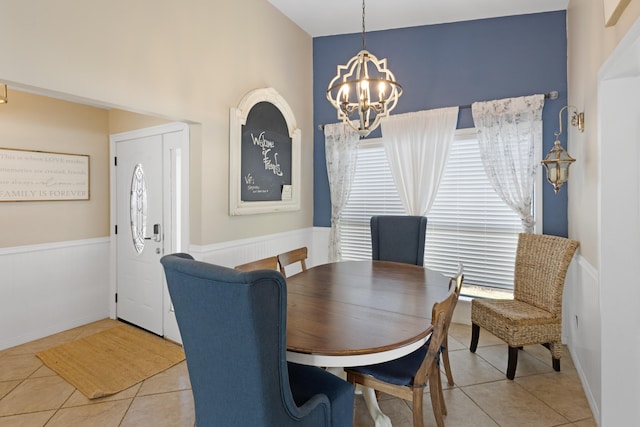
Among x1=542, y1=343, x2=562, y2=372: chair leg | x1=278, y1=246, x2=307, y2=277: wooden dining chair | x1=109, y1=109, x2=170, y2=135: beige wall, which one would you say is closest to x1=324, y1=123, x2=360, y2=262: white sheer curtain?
x1=278, y1=246, x2=307, y2=277: wooden dining chair

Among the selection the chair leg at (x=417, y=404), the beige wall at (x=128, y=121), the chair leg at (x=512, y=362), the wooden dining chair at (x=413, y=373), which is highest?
the beige wall at (x=128, y=121)

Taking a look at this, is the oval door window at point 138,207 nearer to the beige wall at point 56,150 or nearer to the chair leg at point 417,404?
the beige wall at point 56,150

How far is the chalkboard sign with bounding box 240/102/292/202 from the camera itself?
339 centimetres

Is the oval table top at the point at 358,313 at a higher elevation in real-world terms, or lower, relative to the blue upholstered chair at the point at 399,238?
lower

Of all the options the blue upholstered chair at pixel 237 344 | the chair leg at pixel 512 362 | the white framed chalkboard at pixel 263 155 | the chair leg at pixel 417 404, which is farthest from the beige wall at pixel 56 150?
the chair leg at pixel 512 362

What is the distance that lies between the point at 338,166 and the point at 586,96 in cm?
241

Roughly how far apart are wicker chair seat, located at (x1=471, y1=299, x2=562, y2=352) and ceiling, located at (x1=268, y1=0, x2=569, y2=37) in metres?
2.80

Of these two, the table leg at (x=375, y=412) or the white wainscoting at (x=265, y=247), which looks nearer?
the table leg at (x=375, y=412)

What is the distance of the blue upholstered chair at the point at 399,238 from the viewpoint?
3375 millimetres

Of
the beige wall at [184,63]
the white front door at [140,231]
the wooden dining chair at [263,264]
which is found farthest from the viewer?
the white front door at [140,231]

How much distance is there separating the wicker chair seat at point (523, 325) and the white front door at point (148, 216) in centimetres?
267

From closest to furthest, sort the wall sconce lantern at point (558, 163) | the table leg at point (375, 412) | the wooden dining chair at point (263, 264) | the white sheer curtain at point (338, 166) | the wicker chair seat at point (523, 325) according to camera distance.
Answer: the table leg at point (375, 412), the wooden dining chair at point (263, 264), the wicker chair seat at point (523, 325), the wall sconce lantern at point (558, 163), the white sheer curtain at point (338, 166)

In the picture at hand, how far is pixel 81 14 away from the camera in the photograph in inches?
83.9

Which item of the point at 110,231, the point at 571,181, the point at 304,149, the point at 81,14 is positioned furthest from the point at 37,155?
the point at 571,181
